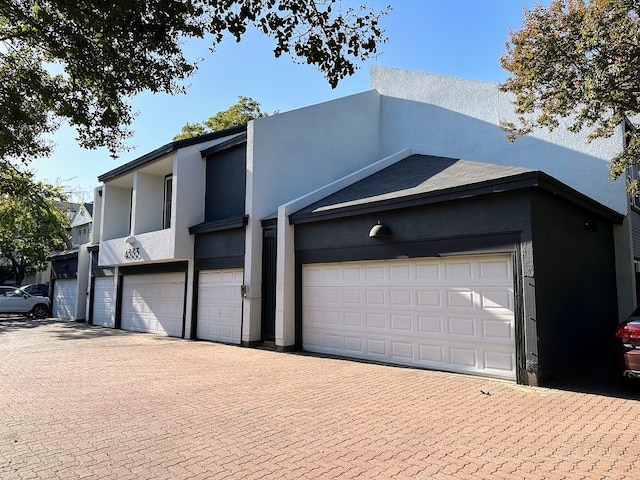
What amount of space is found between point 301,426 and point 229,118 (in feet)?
82.1

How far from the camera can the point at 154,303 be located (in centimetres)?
1560

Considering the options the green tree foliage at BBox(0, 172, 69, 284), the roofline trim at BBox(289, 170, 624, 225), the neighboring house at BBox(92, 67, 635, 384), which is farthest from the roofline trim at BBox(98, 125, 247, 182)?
the green tree foliage at BBox(0, 172, 69, 284)

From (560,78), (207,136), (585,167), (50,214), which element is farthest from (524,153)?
(50,214)

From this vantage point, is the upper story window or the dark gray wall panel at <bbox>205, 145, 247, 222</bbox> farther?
the upper story window

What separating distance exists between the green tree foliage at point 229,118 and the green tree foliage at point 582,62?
1955 cm

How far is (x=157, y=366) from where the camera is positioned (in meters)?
8.92

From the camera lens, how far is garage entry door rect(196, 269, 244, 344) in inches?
483

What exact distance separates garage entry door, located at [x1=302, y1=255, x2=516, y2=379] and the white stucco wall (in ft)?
19.8

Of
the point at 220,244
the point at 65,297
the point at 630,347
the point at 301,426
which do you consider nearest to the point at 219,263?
the point at 220,244

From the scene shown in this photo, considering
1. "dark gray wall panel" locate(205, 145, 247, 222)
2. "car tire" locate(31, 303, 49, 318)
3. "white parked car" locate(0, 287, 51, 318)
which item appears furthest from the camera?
"car tire" locate(31, 303, 49, 318)

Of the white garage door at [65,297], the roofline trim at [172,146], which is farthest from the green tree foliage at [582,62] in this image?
the white garage door at [65,297]

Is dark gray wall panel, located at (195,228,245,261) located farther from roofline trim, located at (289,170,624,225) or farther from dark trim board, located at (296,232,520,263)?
dark trim board, located at (296,232,520,263)

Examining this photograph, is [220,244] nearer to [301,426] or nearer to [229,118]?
[301,426]

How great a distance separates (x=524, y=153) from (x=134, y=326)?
15053 millimetres
